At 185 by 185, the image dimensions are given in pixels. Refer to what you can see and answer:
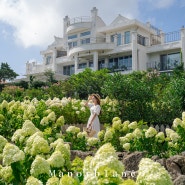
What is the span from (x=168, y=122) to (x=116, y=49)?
70.3 feet

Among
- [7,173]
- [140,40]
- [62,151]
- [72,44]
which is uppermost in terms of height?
[72,44]

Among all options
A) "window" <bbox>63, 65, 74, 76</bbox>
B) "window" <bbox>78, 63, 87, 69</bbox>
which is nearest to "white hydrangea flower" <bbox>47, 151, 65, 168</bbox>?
"window" <bbox>78, 63, 87, 69</bbox>

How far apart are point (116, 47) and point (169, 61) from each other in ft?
16.3

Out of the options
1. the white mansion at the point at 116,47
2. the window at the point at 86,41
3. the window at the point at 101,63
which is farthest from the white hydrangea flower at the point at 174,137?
the window at the point at 86,41

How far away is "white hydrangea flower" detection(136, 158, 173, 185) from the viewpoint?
77.0 inches

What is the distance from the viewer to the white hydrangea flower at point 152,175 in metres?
1.96

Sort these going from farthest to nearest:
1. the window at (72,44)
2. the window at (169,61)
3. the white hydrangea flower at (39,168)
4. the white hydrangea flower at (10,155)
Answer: the window at (72,44) → the window at (169,61) → the white hydrangea flower at (10,155) → the white hydrangea flower at (39,168)

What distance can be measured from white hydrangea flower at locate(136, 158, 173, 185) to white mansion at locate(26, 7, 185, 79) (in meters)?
28.0

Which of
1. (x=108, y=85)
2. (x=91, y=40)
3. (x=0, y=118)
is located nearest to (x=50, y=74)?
(x=91, y=40)

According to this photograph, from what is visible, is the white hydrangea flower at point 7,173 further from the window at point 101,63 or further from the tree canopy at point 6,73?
the tree canopy at point 6,73

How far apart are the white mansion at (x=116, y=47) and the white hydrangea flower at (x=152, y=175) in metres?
28.0

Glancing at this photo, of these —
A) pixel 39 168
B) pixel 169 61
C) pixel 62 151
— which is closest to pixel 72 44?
pixel 169 61

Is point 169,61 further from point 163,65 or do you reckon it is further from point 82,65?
point 82,65

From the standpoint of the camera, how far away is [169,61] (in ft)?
102
